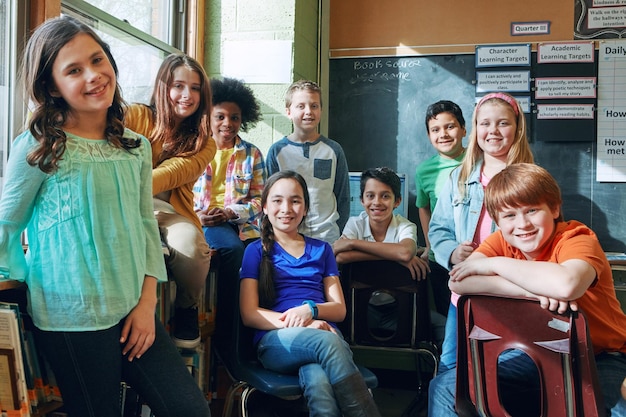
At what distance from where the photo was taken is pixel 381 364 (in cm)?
334

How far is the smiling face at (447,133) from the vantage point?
9.29 ft

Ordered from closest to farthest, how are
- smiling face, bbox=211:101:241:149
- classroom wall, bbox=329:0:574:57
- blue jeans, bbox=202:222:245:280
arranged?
blue jeans, bbox=202:222:245:280
smiling face, bbox=211:101:241:149
classroom wall, bbox=329:0:574:57

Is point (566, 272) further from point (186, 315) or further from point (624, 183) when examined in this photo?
point (624, 183)

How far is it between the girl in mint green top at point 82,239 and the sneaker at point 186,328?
462 mm

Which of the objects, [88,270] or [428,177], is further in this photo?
[428,177]

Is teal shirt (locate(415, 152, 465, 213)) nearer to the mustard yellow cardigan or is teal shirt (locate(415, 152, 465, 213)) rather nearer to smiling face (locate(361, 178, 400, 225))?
smiling face (locate(361, 178, 400, 225))

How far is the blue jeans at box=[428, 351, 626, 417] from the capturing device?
149 cm

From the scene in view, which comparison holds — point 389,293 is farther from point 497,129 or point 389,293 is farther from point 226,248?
point 497,129

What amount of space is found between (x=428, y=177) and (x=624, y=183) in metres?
1.25

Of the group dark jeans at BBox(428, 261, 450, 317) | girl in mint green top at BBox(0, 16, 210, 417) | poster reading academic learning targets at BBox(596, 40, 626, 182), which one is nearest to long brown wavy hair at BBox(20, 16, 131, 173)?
girl in mint green top at BBox(0, 16, 210, 417)

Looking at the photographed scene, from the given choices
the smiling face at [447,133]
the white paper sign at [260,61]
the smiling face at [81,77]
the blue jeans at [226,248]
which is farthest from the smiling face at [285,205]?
the white paper sign at [260,61]

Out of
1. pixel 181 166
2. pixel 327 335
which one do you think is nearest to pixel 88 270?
pixel 181 166

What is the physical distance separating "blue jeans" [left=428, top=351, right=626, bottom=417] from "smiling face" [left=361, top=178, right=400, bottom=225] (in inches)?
43.5

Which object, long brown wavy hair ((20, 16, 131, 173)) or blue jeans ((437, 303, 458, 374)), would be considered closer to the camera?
long brown wavy hair ((20, 16, 131, 173))
